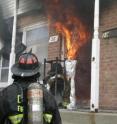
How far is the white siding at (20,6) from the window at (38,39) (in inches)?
A: 23.3

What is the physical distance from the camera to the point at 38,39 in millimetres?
13812

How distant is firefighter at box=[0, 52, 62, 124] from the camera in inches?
153

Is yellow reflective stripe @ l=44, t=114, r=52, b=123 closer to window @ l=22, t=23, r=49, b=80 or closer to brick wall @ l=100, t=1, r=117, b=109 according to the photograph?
brick wall @ l=100, t=1, r=117, b=109

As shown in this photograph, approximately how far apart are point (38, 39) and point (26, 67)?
981cm

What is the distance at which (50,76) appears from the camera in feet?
35.9

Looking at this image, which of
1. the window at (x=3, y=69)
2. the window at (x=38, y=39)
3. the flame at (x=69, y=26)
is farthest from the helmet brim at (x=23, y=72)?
the window at (x=3, y=69)

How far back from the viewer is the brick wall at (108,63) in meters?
10.2

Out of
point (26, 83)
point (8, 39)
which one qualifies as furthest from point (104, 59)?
point (26, 83)

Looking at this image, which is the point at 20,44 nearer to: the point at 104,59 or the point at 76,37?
the point at 76,37

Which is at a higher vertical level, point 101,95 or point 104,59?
point 104,59

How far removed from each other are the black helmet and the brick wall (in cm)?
621

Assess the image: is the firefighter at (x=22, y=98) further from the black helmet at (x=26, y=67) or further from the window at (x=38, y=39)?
the window at (x=38, y=39)

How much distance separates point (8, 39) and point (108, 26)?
545cm

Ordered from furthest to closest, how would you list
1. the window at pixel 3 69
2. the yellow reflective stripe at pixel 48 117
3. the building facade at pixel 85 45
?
the window at pixel 3 69
the building facade at pixel 85 45
the yellow reflective stripe at pixel 48 117
